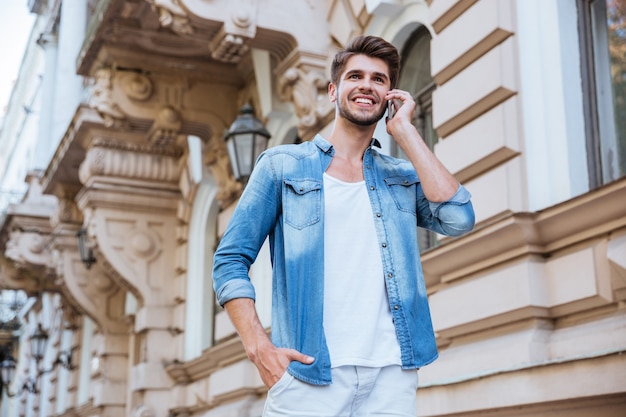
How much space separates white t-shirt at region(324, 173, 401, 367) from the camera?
281 centimetres

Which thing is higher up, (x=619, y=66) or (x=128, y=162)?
(x=128, y=162)

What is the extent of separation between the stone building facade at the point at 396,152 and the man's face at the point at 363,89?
2439 mm

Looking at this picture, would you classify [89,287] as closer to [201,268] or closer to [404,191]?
Result: [201,268]

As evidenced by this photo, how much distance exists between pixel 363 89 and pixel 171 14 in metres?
5.63

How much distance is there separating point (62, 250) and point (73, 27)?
570cm

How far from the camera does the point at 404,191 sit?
3.15 metres

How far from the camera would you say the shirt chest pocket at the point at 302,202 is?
9.71 feet

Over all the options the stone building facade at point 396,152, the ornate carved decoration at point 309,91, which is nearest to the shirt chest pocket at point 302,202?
the stone building facade at point 396,152

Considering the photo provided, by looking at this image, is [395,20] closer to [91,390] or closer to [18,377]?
[91,390]

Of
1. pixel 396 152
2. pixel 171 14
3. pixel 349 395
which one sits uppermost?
pixel 171 14

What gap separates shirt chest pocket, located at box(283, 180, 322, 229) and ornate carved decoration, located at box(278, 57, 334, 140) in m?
5.57

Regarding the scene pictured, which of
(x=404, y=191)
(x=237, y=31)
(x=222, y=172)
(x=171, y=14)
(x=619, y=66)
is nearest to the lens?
(x=404, y=191)

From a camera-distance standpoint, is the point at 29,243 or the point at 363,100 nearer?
the point at 363,100

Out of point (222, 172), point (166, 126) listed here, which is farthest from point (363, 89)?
point (222, 172)
